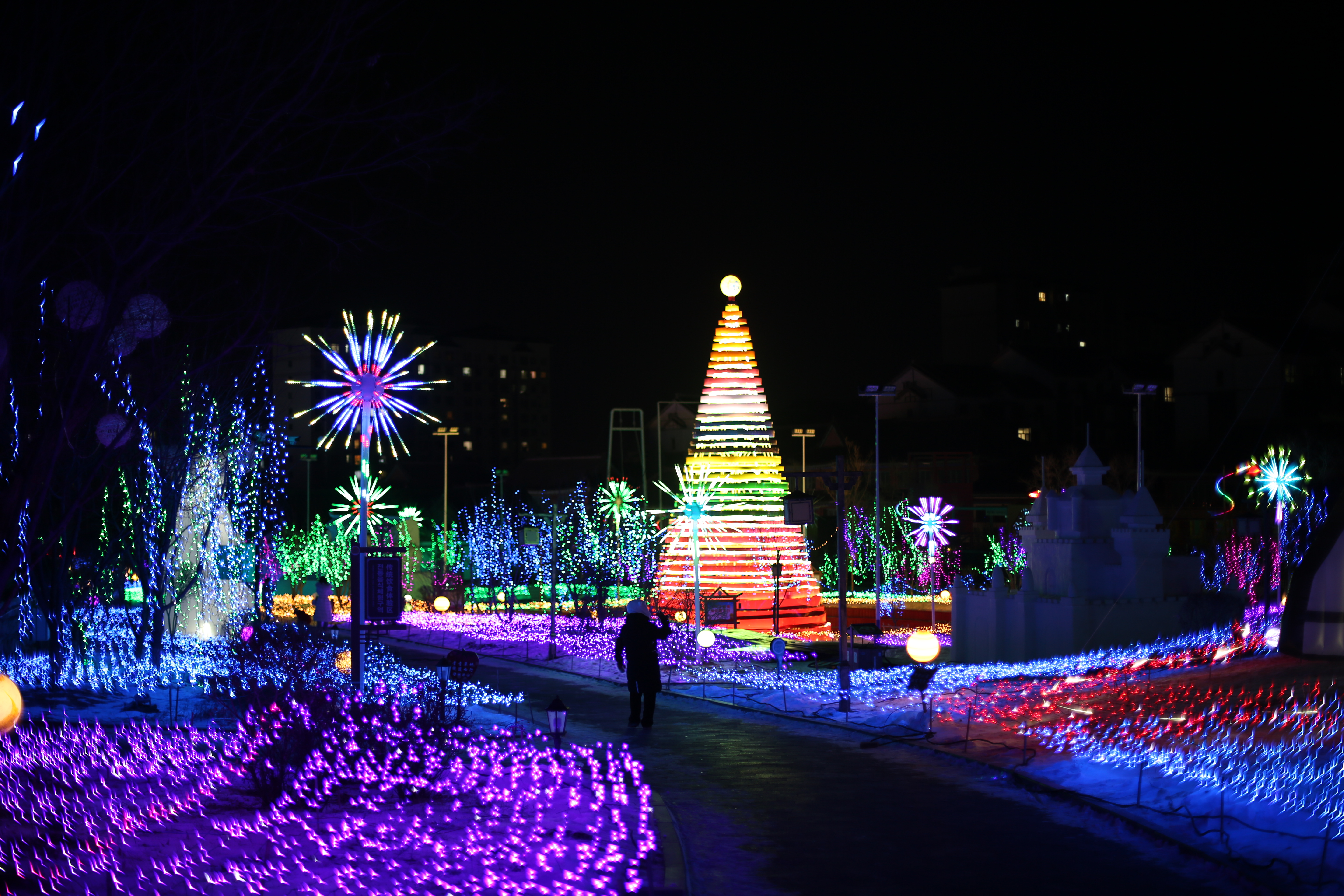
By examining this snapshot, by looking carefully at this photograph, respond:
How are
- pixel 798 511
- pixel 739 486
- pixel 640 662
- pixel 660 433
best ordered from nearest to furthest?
pixel 640 662, pixel 798 511, pixel 739 486, pixel 660 433

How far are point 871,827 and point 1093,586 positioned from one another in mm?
14007

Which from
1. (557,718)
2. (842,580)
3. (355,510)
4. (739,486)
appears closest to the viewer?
(557,718)

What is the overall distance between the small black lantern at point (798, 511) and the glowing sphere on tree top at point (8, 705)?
13.7 m

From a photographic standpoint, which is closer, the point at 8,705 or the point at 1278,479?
the point at 8,705

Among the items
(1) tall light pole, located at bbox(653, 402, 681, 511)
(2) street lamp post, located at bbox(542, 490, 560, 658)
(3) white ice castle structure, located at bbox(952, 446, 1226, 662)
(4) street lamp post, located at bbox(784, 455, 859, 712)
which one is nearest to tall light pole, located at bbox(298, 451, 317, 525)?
(2) street lamp post, located at bbox(542, 490, 560, 658)

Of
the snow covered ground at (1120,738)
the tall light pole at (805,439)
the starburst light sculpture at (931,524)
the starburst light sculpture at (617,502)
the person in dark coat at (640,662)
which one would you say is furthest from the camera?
the tall light pole at (805,439)

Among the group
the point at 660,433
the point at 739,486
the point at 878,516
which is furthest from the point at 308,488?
the point at 739,486

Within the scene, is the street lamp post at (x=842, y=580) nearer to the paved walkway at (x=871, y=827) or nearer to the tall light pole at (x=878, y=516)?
the paved walkway at (x=871, y=827)

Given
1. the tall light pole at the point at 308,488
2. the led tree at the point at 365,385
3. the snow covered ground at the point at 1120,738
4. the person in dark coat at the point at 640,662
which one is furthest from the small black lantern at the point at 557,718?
the tall light pole at the point at 308,488

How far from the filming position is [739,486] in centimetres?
3216

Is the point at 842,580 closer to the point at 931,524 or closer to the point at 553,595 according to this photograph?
the point at 553,595

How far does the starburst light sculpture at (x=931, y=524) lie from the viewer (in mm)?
46938

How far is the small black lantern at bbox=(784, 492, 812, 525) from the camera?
23016 mm

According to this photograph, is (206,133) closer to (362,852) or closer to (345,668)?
(362,852)
